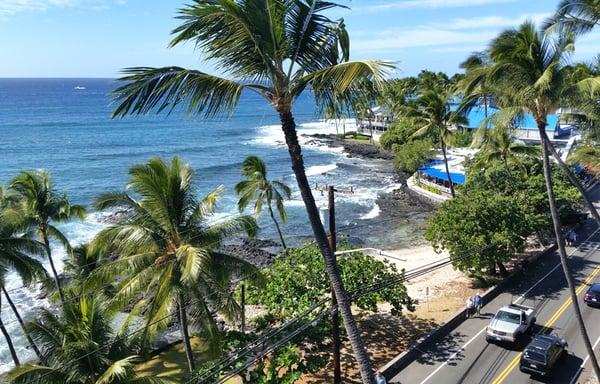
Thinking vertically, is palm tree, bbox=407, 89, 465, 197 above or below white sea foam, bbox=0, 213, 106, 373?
above

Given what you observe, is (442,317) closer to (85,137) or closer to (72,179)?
(72,179)

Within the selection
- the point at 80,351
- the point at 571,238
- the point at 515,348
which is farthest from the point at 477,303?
the point at 80,351

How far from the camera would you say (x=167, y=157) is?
77.9 m

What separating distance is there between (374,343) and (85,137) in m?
89.4

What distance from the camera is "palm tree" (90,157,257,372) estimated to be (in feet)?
42.5

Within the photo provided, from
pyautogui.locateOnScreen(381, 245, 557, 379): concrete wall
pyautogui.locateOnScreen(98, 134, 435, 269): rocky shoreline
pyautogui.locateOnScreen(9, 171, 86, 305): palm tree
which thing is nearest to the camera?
pyautogui.locateOnScreen(381, 245, 557, 379): concrete wall

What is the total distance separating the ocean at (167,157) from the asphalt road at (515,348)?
12680 mm

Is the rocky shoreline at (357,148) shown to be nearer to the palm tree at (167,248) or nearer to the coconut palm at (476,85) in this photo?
the coconut palm at (476,85)

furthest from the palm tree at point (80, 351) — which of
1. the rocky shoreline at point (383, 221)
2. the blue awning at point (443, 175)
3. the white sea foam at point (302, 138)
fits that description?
the white sea foam at point (302, 138)

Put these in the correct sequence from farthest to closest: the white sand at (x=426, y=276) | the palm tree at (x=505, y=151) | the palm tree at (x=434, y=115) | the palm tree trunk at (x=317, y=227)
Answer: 1. the palm tree at (x=434, y=115)
2. the palm tree at (x=505, y=151)
3. the white sand at (x=426, y=276)
4. the palm tree trunk at (x=317, y=227)

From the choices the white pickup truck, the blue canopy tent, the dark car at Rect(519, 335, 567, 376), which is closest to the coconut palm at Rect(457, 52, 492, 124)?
the dark car at Rect(519, 335, 567, 376)

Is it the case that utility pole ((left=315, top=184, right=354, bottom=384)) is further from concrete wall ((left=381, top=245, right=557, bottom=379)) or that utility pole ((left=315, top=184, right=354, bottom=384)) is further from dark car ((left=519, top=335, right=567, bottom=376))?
dark car ((left=519, top=335, right=567, bottom=376))

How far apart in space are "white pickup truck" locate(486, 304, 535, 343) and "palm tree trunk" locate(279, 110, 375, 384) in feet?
39.1

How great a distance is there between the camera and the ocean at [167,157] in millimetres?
44688
